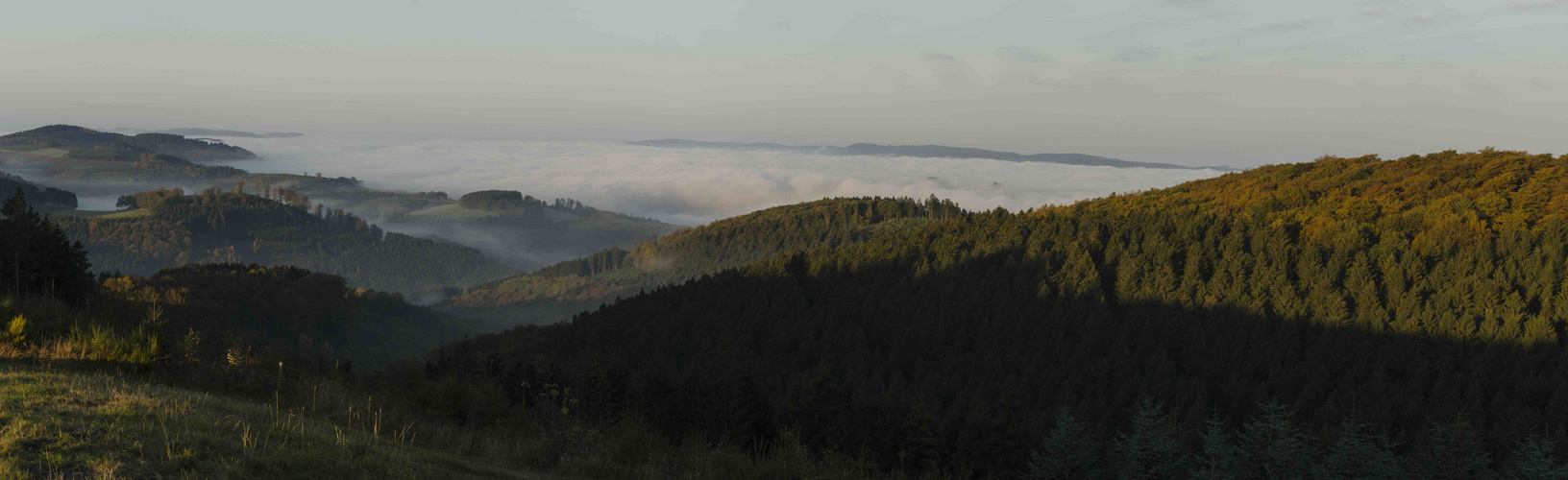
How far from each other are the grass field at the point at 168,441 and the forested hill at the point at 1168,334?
682 centimetres

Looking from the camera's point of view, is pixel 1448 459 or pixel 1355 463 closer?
pixel 1448 459

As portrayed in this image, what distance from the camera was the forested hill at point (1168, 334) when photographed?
1639 inches

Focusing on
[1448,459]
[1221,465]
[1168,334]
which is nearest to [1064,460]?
[1221,465]

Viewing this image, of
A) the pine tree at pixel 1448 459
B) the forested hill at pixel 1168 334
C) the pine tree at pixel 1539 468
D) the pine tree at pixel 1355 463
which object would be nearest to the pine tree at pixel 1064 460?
the forested hill at pixel 1168 334

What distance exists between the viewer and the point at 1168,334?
3602 inches

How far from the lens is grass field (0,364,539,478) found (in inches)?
359

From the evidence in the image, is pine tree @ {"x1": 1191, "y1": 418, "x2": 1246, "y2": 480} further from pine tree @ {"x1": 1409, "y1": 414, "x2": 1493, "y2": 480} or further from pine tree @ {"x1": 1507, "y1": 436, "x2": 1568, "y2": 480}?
pine tree @ {"x1": 1507, "y1": 436, "x2": 1568, "y2": 480}

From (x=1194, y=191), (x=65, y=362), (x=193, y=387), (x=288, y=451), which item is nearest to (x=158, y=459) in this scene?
(x=288, y=451)

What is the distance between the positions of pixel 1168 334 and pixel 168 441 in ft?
314

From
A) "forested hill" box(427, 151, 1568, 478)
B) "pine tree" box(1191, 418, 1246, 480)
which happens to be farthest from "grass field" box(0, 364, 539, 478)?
"pine tree" box(1191, 418, 1246, 480)

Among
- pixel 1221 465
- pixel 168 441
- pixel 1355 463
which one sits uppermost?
pixel 168 441

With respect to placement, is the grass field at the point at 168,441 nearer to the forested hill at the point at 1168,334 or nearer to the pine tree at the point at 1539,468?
the forested hill at the point at 1168,334

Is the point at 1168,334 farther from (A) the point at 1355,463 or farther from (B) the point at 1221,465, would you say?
(B) the point at 1221,465

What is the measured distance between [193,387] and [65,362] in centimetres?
218
